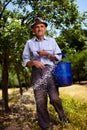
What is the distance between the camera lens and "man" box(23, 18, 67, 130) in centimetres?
672

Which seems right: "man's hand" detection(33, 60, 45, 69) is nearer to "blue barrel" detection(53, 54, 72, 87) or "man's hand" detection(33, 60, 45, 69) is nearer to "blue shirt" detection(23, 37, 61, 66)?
"blue shirt" detection(23, 37, 61, 66)

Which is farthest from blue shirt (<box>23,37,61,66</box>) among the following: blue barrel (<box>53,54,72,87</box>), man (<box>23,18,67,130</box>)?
blue barrel (<box>53,54,72,87</box>)

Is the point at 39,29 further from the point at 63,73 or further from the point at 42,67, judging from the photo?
the point at 63,73

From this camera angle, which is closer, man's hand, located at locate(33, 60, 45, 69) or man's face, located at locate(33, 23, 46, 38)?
man's hand, located at locate(33, 60, 45, 69)

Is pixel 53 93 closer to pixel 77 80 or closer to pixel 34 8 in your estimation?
pixel 34 8

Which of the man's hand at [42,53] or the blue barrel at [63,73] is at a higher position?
the man's hand at [42,53]

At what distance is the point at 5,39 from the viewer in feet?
50.2

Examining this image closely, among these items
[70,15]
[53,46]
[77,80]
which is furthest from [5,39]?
[77,80]

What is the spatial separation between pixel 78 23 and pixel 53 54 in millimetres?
11337

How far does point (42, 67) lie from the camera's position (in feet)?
22.1

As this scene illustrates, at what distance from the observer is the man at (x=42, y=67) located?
6723mm

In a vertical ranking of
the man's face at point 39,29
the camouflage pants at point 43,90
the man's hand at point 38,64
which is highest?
the man's face at point 39,29

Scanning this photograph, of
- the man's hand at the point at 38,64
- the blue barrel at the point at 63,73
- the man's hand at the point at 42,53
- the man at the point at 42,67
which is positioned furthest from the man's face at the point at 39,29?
the blue barrel at the point at 63,73

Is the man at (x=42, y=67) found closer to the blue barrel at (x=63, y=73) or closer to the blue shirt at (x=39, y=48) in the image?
the blue shirt at (x=39, y=48)
